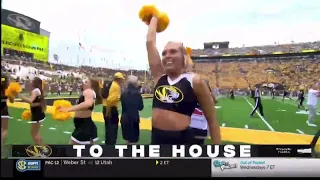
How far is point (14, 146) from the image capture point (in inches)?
112

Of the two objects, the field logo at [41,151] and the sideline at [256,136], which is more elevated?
the sideline at [256,136]

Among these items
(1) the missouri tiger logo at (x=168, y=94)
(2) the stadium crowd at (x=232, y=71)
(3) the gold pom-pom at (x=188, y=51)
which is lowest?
(1) the missouri tiger logo at (x=168, y=94)

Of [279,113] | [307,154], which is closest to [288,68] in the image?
[279,113]

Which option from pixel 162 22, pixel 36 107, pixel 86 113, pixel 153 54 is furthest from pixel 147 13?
pixel 36 107

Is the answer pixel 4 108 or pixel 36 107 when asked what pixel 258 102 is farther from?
pixel 4 108

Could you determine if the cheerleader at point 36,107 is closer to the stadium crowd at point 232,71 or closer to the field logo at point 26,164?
the stadium crowd at point 232,71

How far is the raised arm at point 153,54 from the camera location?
2.80 m

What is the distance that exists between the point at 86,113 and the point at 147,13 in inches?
37.2

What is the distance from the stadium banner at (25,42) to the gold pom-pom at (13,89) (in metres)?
0.26

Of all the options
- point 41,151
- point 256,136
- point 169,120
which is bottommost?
point 41,151

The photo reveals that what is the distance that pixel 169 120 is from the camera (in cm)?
281

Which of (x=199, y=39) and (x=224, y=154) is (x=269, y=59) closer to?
(x=199, y=39)

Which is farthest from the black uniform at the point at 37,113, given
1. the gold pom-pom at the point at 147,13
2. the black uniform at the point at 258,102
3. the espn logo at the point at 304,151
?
the espn logo at the point at 304,151

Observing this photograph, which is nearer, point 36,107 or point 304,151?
point 304,151
